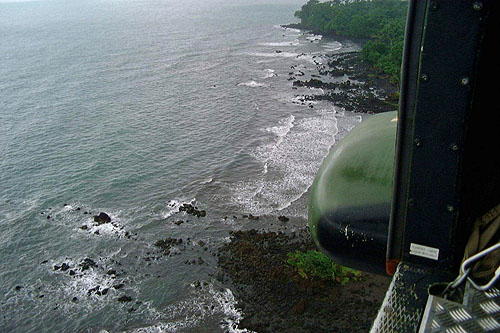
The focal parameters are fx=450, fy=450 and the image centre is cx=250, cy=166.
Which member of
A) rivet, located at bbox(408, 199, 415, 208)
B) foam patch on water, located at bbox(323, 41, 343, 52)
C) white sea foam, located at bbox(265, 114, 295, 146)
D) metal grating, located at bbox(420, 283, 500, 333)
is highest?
rivet, located at bbox(408, 199, 415, 208)

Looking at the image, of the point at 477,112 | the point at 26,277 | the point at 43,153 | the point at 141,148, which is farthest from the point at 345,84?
the point at 477,112

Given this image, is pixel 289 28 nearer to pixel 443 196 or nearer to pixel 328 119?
pixel 328 119

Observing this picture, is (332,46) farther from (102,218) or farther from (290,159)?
(102,218)

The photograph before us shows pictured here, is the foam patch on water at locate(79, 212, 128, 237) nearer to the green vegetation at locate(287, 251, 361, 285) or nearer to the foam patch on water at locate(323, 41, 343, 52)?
the green vegetation at locate(287, 251, 361, 285)

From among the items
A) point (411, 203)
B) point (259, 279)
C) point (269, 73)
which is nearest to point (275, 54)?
point (269, 73)

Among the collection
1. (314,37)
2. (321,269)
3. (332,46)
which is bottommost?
(321,269)

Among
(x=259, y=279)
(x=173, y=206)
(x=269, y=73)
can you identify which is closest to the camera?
(x=259, y=279)

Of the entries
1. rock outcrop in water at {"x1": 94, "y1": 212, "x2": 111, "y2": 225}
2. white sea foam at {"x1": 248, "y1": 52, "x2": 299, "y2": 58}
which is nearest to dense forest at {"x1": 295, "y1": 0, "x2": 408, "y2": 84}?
white sea foam at {"x1": 248, "y1": 52, "x2": 299, "y2": 58}
